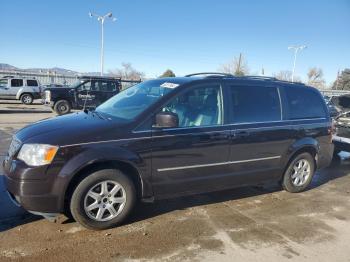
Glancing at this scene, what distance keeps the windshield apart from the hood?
0.30 metres

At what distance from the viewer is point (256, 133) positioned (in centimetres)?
543

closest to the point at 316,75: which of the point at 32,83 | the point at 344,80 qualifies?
the point at 344,80

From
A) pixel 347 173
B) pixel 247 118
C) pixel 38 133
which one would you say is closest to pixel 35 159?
pixel 38 133

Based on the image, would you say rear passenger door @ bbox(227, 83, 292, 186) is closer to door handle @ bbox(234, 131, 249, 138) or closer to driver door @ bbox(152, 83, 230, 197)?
door handle @ bbox(234, 131, 249, 138)

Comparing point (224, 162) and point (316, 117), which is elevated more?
point (316, 117)

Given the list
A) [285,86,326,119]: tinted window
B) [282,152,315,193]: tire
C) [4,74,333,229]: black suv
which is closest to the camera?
[4,74,333,229]: black suv

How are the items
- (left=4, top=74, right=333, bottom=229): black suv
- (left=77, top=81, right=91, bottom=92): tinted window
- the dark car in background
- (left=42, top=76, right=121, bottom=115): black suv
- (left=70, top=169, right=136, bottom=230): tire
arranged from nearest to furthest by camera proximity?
(left=4, top=74, right=333, bottom=229): black suv → (left=70, top=169, right=136, bottom=230): tire → the dark car in background → (left=42, top=76, right=121, bottom=115): black suv → (left=77, top=81, right=91, bottom=92): tinted window

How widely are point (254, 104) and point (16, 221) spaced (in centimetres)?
359

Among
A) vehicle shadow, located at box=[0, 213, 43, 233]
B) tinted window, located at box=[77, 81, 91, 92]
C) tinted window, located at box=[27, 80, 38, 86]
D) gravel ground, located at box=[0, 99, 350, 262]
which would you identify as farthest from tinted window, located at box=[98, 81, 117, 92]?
vehicle shadow, located at box=[0, 213, 43, 233]

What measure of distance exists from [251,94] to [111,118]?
7.03 ft

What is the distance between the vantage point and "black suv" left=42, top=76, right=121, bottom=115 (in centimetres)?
1848

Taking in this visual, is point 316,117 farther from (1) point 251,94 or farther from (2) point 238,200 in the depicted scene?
(2) point 238,200

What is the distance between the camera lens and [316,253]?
413 centimetres

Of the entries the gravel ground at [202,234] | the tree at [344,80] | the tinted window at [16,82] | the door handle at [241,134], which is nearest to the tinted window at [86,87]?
the tinted window at [16,82]
